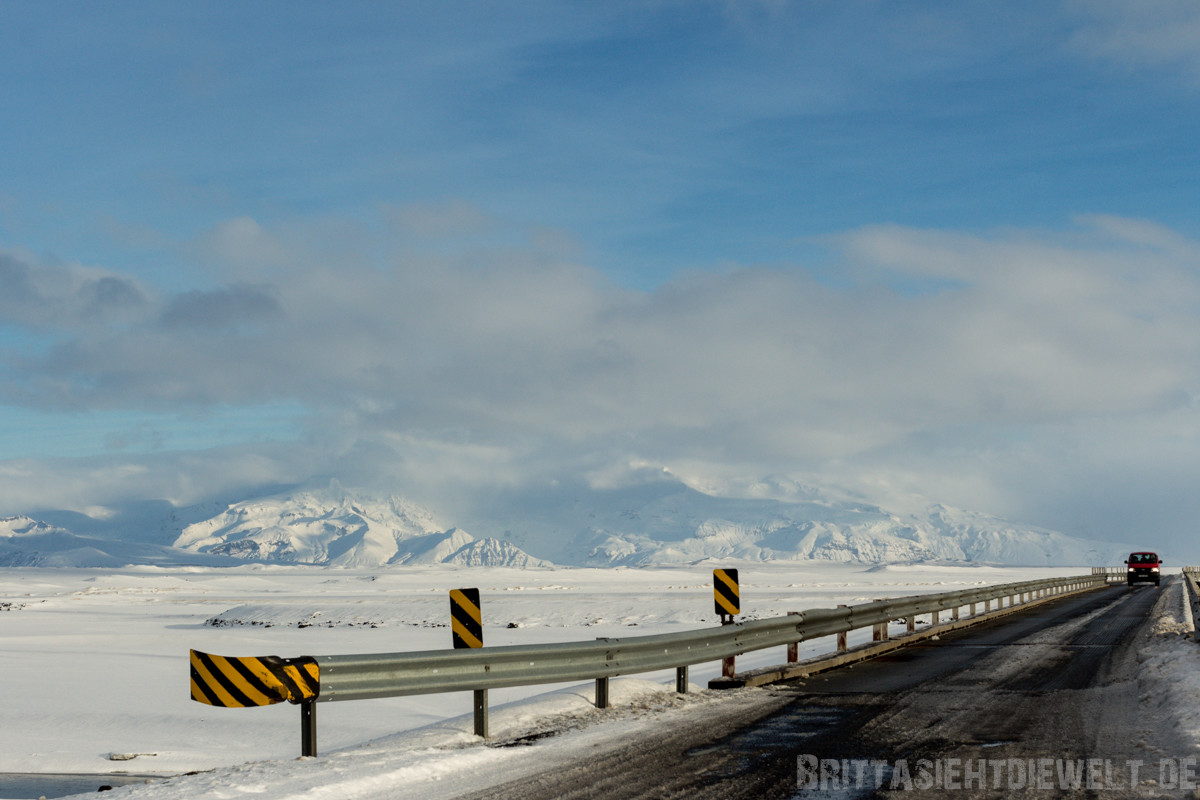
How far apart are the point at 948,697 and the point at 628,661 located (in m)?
3.85

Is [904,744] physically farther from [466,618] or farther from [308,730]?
[308,730]

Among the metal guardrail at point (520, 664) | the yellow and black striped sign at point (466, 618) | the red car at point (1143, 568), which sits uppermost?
the yellow and black striped sign at point (466, 618)

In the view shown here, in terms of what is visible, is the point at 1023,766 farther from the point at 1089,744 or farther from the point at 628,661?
the point at 628,661

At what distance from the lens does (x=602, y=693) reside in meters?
11.6

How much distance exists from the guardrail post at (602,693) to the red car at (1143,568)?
6519cm

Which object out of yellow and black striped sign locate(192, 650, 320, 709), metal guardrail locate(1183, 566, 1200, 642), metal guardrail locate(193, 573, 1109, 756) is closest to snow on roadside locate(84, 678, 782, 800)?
metal guardrail locate(193, 573, 1109, 756)

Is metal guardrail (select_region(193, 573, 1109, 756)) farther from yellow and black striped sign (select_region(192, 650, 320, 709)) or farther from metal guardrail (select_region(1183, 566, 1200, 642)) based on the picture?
metal guardrail (select_region(1183, 566, 1200, 642))

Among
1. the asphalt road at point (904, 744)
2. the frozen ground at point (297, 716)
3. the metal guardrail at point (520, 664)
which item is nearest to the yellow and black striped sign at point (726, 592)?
the metal guardrail at point (520, 664)

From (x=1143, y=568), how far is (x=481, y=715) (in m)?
69.5

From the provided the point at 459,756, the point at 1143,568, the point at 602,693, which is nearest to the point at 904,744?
the point at 602,693

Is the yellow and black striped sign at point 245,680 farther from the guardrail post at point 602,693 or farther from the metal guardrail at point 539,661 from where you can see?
the guardrail post at point 602,693

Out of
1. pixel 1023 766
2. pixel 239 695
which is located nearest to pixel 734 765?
pixel 1023 766

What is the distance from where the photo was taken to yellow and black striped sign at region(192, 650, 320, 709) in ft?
27.5

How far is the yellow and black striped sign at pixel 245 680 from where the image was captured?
8.38 metres
